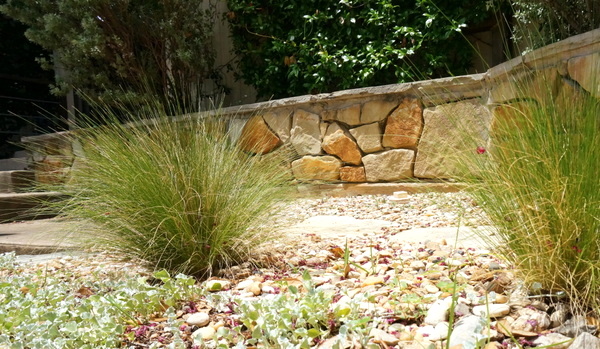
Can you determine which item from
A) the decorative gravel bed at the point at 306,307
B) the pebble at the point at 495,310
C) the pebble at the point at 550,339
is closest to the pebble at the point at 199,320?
the decorative gravel bed at the point at 306,307

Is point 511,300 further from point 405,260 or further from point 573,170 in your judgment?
point 405,260

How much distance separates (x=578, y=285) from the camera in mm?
1407

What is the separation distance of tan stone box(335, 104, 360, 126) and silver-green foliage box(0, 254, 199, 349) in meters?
2.65

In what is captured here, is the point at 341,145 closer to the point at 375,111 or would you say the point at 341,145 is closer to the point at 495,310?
the point at 375,111

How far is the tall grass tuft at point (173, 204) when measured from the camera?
199cm

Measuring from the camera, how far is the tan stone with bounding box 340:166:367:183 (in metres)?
4.29

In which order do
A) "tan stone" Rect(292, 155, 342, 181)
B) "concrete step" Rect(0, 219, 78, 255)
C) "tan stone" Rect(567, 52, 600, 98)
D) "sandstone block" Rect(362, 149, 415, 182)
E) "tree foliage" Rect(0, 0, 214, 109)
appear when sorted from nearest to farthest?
"tan stone" Rect(567, 52, 600, 98) < "concrete step" Rect(0, 219, 78, 255) < "sandstone block" Rect(362, 149, 415, 182) < "tan stone" Rect(292, 155, 342, 181) < "tree foliage" Rect(0, 0, 214, 109)

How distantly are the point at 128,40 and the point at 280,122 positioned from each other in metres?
2.09

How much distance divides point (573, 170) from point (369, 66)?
3494 mm

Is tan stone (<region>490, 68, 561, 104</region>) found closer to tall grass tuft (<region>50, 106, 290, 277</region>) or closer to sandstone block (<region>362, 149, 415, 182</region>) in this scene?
sandstone block (<region>362, 149, 415, 182</region>)

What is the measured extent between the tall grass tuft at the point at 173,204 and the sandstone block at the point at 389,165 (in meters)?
2.07

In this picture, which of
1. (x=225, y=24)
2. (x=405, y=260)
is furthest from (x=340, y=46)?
(x=405, y=260)

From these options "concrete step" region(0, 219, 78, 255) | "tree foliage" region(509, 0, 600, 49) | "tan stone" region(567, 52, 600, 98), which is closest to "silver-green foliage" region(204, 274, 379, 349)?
"concrete step" region(0, 219, 78, 255)

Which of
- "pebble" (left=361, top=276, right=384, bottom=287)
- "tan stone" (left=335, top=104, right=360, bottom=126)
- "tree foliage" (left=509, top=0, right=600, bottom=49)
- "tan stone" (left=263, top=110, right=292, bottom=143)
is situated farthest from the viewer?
"tan stone" (left=263, top=110, right=292, bottom=143)
